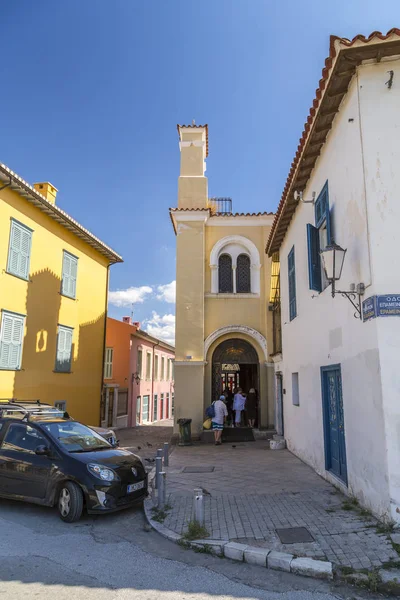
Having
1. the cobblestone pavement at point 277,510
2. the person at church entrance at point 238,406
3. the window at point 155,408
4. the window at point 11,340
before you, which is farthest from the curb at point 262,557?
the window at point 155,408

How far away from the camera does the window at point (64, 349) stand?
15664mm

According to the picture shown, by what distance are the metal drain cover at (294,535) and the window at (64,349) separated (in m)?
11.7

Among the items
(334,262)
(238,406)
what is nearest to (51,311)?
(238,406)

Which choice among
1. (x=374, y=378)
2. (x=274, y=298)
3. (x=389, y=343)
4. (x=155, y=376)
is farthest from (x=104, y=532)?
(x=155, y=376)

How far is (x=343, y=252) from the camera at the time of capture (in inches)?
264

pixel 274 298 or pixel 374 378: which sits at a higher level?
pixel 274 298

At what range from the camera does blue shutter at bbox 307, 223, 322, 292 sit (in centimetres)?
830

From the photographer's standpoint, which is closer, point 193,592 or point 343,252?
point 193,592

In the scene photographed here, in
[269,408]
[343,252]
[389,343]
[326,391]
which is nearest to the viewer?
[389,343]

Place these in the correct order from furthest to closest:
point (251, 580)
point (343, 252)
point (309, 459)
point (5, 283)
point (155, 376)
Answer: point (155, 376), point (5, 283), point (309, 459), point (343, 252), point (251, 580)

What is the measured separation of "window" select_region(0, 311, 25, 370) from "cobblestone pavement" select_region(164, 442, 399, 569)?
595 centimetres

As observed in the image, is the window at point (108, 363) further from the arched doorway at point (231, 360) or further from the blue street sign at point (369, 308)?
the blue street sign at point (369, 308)

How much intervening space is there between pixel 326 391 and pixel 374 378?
2824 mm

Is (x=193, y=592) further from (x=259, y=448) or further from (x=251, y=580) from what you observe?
(x=259, y=448)
